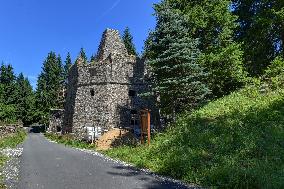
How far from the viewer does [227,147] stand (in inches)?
632

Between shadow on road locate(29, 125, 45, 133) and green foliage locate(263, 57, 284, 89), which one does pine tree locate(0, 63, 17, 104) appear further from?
green foliage locate(263, 57, 284, 89)

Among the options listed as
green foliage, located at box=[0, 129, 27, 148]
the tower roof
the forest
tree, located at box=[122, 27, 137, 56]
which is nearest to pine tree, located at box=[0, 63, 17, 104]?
tree, located at box=[122, 27, 137, 56]

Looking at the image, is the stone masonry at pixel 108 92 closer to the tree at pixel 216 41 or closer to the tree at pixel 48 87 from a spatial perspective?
the tree at pixel 216 41

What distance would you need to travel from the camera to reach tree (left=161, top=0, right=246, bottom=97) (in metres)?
28.5

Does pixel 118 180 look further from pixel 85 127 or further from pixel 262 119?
pixel 85 127

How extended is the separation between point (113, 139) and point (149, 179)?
54.2 ft

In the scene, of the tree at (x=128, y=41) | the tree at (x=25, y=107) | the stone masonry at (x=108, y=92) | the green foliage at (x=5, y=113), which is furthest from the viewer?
the tree at (x=25, y=107)

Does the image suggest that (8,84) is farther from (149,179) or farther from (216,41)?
(149,179)

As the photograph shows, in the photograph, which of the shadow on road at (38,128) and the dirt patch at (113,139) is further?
the shadow on road at (38,128)

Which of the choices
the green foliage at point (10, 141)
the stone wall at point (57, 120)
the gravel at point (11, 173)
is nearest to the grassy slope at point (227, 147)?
the gravel at point (11, 173)

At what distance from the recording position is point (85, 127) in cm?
3622

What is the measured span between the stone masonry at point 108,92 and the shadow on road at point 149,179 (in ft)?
61.6

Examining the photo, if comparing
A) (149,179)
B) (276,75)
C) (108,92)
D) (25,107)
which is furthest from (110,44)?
(25,107)

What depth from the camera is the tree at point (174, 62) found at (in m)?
25.3
